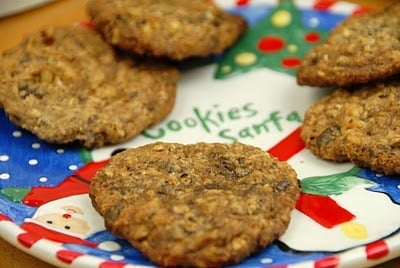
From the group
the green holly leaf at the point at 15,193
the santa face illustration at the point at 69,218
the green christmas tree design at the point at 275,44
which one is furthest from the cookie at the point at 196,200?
the green christmas tree design at the point at 275,44

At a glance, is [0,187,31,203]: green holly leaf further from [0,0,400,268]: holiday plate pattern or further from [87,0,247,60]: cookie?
[87,0,247,60]: cookie

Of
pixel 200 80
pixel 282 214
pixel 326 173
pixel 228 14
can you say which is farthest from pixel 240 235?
pixel 228 14

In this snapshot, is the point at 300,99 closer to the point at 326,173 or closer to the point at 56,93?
the point at 326,173

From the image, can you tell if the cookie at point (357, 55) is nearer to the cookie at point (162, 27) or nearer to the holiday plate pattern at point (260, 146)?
the holiday plate pattern at point (260, 146)

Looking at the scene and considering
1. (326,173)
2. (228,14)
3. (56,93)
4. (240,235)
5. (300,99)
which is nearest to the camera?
(240,235)

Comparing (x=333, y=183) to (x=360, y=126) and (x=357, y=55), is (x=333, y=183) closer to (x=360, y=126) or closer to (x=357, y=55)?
(x=360, y=126)

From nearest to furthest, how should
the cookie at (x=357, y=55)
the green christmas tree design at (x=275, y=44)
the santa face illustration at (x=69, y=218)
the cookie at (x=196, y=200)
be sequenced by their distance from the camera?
the cookie at (x=196, y=200) < the santa face illustration at (x=69, y=218) < the cookie at (x=357, y=55) < the green christmas tree design at (x=275, y=44)
